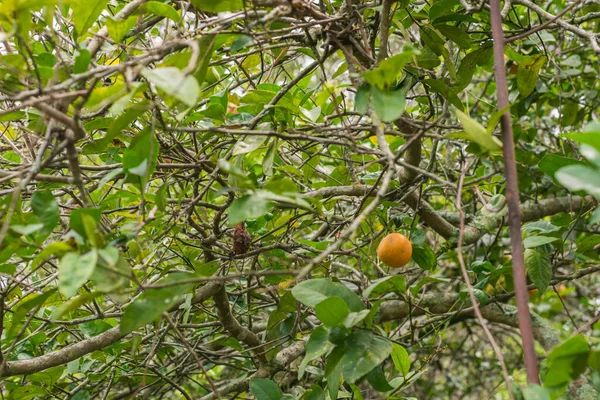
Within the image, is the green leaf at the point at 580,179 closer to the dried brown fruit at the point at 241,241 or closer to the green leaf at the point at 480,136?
the green leaf at the point at 480,136

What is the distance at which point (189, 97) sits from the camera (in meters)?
0.65

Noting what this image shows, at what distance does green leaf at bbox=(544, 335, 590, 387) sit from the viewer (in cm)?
68

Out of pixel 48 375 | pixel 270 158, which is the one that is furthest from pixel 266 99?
pixel 48 375

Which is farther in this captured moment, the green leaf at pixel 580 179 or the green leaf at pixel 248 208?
the green leaf at pixel 248 208

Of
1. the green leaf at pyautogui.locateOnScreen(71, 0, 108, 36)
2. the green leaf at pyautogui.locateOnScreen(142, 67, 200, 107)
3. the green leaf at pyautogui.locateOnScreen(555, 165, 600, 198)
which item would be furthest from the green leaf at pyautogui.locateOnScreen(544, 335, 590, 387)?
the green leaf at pyautogui.locateOnScreen(71, 0, 108, 36)

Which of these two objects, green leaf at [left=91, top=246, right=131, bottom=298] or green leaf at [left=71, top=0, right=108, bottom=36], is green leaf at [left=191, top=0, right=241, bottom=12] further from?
green leaf at [left=91, top=246, right=131, bottom=298]

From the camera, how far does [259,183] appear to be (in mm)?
966

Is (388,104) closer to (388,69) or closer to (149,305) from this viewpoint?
(388,69)

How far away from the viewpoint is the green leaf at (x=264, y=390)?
3.80 ft

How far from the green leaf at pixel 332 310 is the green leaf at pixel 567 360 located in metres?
0.27

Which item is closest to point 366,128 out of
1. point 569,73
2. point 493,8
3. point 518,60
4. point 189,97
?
point 493,8

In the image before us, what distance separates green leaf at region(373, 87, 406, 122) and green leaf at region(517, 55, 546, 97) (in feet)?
2.03

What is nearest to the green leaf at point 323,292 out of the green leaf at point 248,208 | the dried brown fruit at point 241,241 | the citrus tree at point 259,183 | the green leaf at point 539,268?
the citrus tree at point 259,183

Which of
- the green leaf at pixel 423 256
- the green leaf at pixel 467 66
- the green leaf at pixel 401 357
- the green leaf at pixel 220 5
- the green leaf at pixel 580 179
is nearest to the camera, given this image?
the green leaf at pixel 580 179
